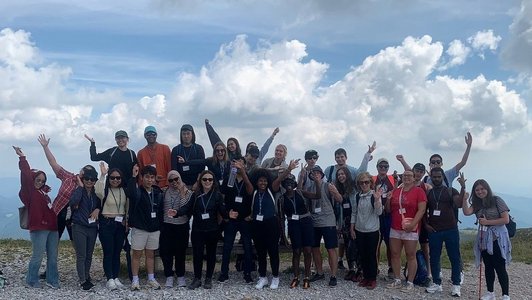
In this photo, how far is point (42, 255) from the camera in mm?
10414

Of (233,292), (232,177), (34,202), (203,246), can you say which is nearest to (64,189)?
(34,202)

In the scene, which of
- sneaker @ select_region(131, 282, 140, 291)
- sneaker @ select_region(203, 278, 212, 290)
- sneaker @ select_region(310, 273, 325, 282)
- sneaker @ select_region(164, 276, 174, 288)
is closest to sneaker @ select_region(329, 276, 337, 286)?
sneaker @ select_region(310, 273, 325, 282)

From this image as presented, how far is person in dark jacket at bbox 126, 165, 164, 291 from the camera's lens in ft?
32.9

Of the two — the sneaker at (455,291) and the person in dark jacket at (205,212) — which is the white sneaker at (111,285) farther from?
the sneaker at (455,291)

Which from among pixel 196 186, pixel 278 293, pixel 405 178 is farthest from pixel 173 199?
pixel 405 178

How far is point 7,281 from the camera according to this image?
1094cm

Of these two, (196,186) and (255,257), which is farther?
(255,257)

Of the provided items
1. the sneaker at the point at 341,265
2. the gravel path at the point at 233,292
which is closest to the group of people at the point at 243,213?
the gravel path at the point at 233,292

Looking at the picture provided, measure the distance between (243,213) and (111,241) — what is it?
9.58ft

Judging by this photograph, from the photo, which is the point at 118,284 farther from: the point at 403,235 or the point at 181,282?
the point at 403,235

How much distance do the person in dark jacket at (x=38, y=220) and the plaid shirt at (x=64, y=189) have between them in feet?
0.43

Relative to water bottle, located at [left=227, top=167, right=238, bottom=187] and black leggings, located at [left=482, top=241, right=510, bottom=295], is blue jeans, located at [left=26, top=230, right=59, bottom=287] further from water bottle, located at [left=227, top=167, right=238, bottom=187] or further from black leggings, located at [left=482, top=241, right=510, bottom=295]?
black leggings, located at [left=482, top=241, right=510, bottom=295]

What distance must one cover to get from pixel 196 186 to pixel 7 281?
5.15 meters

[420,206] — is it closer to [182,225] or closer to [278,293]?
[278,293]
